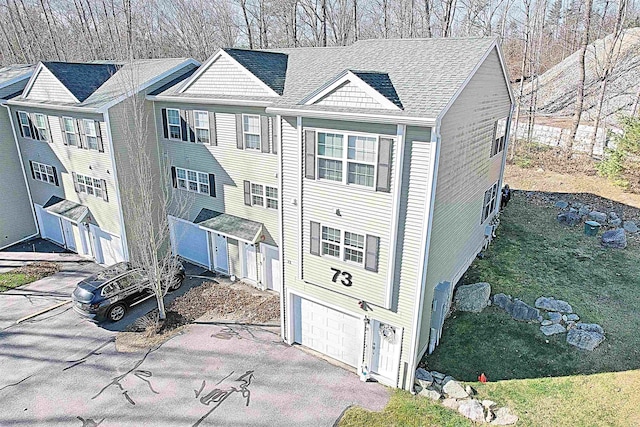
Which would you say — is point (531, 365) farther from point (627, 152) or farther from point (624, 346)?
point (627, 152)

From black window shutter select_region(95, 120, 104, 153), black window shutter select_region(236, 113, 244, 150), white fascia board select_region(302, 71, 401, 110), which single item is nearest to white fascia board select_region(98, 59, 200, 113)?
black window shutter select_region(95, 120, 104, 153)

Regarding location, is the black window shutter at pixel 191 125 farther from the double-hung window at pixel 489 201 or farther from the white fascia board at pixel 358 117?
the double-hung window at pixel 489 201

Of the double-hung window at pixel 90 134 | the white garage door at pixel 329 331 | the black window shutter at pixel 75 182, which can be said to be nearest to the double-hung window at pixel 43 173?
the black window shutter at pixel 75 182

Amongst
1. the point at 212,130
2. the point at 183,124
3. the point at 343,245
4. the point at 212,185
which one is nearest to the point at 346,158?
the point at 343,245

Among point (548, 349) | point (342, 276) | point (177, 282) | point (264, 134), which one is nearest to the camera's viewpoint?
point (342, 276)

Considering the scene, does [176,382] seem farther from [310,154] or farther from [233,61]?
[233,61]

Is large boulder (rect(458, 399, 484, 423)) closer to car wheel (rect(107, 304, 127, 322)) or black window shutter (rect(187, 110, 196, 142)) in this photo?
car wheel (rect(107, 304, 127, 322))
